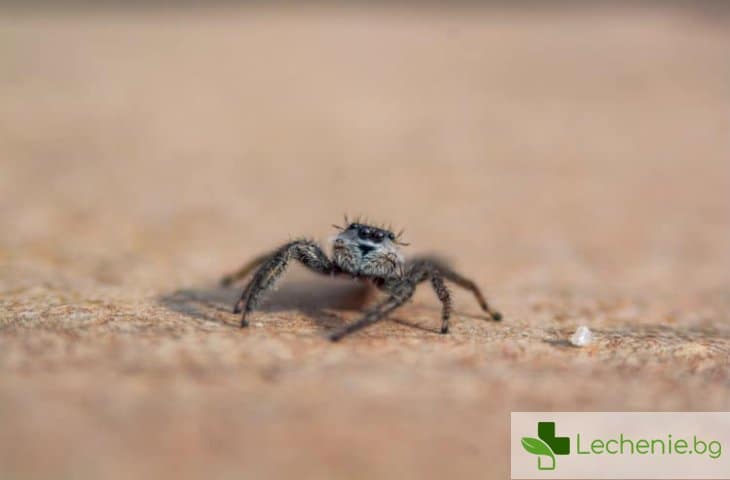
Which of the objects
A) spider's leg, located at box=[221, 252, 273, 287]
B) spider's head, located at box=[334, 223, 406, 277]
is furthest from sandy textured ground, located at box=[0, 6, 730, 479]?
spider's head, located at box=[334, 223, 406, 277]

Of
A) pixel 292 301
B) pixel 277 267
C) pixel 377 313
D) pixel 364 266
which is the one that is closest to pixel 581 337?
pixel 377 313

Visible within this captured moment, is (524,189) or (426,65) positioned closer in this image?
(524,189)

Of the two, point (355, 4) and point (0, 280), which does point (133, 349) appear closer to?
point (0, 280)

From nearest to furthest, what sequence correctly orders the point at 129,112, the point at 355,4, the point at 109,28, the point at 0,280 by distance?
the point at 0,280
the point at 129,112
the point at 109,28
the point at 355,4

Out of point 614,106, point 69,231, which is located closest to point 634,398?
point 69,231

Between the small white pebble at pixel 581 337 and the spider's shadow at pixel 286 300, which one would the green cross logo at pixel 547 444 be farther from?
the spider's shadow at pixel 286 300

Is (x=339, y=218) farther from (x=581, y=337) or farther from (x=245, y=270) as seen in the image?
(x=581, y=337)

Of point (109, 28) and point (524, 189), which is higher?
point (109, 28)

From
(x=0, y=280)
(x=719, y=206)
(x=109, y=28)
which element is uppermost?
(x=109, y=28)
